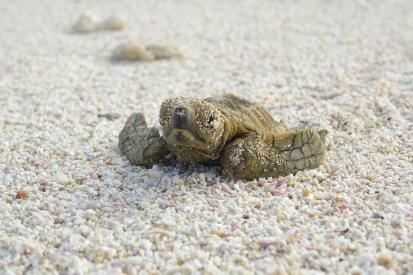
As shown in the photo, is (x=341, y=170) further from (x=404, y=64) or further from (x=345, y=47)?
(x=345, y=47)

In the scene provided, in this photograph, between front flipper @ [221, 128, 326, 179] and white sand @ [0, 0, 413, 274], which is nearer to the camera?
white sand @ [0, 0, 413, 274]

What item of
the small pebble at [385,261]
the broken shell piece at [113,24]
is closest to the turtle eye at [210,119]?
the small pebble at [385,261]

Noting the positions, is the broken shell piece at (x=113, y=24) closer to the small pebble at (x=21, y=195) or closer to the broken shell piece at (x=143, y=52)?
the broken shell piece at (x=143, y=52)

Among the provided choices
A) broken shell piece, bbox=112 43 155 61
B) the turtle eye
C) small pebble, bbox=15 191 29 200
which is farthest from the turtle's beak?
broken shell piece, bbox=112 43 155 61

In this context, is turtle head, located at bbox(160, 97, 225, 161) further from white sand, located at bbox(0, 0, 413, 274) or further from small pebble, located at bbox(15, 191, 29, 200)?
small pebble, located at bbox(15, 191, 29, 200)

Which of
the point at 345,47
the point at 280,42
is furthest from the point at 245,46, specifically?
the point at 345,47
